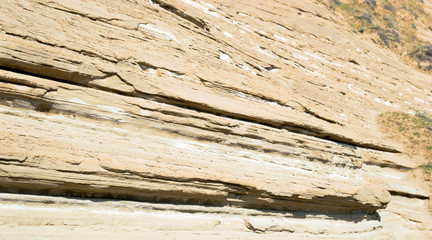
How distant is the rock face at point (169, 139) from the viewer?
5395mm

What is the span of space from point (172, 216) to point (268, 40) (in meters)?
9.88

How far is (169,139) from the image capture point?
724 cm

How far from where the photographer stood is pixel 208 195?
6715 mm

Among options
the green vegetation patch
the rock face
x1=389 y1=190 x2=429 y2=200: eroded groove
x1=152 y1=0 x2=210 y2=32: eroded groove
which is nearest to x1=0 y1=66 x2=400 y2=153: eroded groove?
the rock face

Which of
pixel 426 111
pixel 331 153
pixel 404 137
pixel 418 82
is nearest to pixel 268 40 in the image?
pixel 331 153

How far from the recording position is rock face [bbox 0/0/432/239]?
17.7 feet

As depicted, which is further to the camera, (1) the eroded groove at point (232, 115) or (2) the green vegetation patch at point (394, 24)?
(2) the green vegetation patch at point (394, 24)

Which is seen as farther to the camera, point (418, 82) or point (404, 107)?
point (418, 82)

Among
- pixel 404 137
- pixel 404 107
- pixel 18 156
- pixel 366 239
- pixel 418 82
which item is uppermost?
pixel 418 82

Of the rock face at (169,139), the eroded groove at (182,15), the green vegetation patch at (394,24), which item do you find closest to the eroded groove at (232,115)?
the rock face at (169,139)

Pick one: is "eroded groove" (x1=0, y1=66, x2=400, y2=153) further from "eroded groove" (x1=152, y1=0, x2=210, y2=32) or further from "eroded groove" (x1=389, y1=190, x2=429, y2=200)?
"eroded groove" (x1=152, y1=0, x2=210, y2=32)

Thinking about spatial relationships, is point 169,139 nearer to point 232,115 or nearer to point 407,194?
point 232,115

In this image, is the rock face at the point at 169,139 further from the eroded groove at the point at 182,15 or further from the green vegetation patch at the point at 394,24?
the green vegetation patch at the point at 394,24

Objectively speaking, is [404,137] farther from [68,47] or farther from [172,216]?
[68,47]
